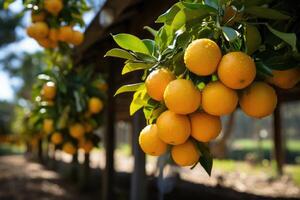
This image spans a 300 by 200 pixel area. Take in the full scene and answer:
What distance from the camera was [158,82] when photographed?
4.37 feet

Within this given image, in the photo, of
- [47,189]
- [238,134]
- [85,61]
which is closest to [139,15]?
[85,61]

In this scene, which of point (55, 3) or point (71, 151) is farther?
point (71, 151)

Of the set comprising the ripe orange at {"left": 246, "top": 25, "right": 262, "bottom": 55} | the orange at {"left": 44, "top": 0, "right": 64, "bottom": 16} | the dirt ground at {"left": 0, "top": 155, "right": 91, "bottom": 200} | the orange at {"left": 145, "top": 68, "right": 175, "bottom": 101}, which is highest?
the orange at {"left": 44, "top": 0, "right": 64, "bottom": 16}

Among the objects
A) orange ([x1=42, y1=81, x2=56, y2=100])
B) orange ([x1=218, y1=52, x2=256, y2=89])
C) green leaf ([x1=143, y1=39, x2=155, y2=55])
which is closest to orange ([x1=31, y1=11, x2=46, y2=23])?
orange ([x1=42, y1=81, x2=56, y2=100])

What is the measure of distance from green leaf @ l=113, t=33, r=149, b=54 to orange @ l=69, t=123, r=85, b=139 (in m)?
2.07

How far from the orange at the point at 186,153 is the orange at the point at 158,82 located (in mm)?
177

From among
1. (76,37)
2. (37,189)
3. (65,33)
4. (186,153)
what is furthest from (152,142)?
(37,189)

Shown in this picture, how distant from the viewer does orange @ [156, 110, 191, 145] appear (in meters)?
1.26

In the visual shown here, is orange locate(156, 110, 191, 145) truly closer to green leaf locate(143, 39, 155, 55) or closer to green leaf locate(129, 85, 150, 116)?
green leaf locate(129, 85, 150, 116)

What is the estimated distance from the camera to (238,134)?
167 ft

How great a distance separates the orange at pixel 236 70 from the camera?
1176 mm

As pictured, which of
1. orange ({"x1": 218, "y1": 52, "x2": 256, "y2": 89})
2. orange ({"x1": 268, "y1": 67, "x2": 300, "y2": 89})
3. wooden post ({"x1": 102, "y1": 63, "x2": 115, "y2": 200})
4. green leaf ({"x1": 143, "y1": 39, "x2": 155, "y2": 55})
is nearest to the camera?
orange ({"x1": 218, "y1": 52, "x2": 256, "y2": 89})

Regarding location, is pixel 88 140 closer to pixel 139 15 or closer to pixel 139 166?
pixel 139 166

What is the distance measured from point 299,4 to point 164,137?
73 cm
